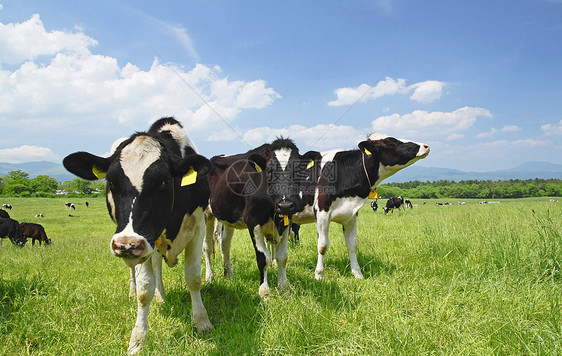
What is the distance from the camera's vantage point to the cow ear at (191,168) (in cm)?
335

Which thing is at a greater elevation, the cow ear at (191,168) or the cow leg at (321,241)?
the cow ear at (191,168)

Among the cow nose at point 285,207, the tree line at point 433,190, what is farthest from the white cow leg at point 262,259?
the tree line at point 433,190

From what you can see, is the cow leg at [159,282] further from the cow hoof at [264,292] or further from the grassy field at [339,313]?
the cow hoof at [264,292]

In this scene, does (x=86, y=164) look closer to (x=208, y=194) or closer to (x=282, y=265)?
(x=208, y=194)

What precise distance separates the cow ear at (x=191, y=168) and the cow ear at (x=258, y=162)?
6.20ft

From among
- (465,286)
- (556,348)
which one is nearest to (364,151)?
(465,286)

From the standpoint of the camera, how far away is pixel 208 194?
4547 mm

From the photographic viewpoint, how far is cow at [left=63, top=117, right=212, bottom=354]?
2.82 m

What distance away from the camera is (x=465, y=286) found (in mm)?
4125

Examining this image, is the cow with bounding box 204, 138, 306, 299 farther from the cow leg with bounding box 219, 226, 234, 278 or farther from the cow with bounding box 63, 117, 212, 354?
the cow with bounding box 63, 117, 212, 354

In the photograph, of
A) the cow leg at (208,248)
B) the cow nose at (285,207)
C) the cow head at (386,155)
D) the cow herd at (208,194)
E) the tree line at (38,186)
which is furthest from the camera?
the tree line at (38,186)

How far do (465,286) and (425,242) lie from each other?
274 centimetres

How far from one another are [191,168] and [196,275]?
55.4 inches

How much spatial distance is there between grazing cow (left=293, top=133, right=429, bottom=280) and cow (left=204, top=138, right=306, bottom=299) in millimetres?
1216
